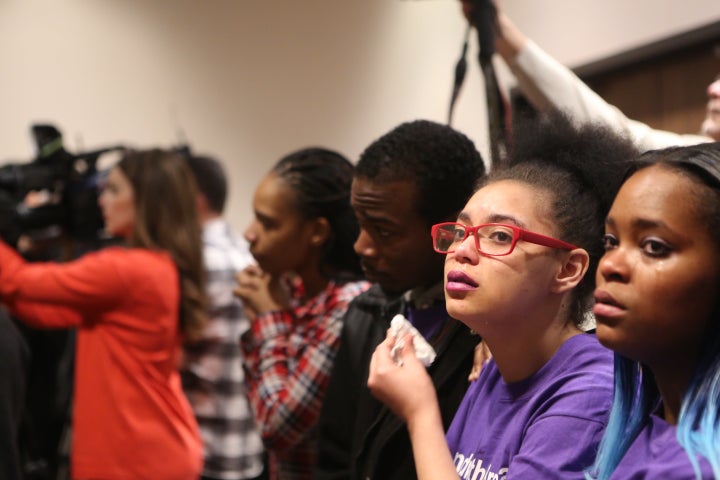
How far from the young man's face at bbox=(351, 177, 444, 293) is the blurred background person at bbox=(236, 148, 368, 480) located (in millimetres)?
320

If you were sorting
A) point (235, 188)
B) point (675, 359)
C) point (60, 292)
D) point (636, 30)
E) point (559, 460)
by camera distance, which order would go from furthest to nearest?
point (235, 188) → point (636, 30) → point (60, 292) → point (559, 460) → point (675, 359)

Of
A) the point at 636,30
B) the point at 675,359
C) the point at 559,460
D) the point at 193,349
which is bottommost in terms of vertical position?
the point at 193,349

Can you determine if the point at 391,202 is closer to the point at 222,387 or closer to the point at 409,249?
the point at 409,249

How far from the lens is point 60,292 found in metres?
2.31

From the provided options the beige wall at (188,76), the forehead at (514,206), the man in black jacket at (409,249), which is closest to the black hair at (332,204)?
the man in black jacket at (409,249)

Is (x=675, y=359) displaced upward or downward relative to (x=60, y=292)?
upward

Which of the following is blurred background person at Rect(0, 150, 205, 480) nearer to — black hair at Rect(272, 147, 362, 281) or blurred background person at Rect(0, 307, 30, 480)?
blurred background person at Rect(0, 307, 30, 480)

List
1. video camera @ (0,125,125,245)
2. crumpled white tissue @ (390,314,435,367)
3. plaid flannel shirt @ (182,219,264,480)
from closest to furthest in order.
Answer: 1. crumpled white tissue @ (390,314,435,367)
2. plaid flannel shirt @ (182,219,264,480)
3. video camera @ (0,125,125,245)

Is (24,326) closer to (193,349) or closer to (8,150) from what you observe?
(193,349)

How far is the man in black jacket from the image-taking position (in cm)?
141

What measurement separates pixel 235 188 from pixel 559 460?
316 cm

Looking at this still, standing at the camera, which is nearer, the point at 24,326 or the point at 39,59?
the point at 24,326

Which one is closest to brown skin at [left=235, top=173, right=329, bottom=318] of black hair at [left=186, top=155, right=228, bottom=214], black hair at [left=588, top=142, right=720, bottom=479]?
black hair at [left=588, top=142, right=720, bottom=479]

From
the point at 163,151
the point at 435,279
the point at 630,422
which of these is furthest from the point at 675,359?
the point at 163,151
